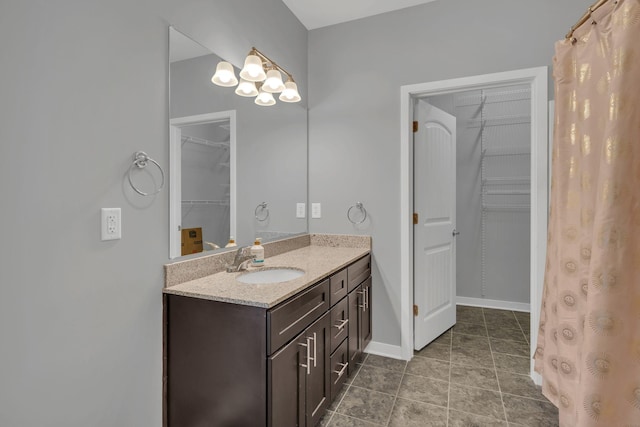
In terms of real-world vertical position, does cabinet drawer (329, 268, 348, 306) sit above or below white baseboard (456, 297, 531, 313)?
above

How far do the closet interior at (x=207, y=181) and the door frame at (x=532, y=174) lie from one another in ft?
4.22

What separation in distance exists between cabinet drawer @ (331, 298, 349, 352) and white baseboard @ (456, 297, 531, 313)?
2.22m

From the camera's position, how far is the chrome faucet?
1.75 m

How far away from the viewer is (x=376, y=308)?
2.56 meters

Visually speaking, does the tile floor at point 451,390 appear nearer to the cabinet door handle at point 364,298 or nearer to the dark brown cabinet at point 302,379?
the dark brown cabinet at point 302,379

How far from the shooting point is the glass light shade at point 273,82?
6.50ft

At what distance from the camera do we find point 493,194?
11.6 feet

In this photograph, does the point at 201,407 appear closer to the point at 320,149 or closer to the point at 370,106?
the point at 320,149

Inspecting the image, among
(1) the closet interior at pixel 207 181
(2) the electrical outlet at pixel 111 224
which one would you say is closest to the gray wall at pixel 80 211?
(2) the electrical outlet at pixel 111 224

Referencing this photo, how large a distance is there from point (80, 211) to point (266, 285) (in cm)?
75

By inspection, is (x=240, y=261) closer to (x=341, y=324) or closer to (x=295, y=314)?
(x=295, y=314)

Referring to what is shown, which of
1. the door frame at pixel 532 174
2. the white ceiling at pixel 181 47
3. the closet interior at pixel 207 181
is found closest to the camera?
the white ceiling at pixel 181 47

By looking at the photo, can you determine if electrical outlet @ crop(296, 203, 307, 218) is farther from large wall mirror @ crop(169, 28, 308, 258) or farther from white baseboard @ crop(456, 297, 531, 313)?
white baseboard @ crop(456, 297, 531, 313)

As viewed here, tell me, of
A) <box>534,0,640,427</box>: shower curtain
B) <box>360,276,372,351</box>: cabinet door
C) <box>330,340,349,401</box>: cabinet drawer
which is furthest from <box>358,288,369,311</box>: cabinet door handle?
<box>534,0,640,427</box>: shower curtain
